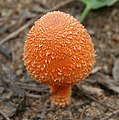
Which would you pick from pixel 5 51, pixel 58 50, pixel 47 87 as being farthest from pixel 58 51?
pixel 5 51

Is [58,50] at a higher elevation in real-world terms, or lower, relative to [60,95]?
higher

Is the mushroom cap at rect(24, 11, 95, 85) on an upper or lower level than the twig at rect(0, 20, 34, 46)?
lower

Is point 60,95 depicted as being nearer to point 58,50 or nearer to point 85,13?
point 58,50

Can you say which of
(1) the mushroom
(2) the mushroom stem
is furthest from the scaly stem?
(1) the mushroom

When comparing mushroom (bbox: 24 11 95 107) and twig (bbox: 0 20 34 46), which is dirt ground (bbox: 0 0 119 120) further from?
mushroom (bbox: 24 11 95 107)

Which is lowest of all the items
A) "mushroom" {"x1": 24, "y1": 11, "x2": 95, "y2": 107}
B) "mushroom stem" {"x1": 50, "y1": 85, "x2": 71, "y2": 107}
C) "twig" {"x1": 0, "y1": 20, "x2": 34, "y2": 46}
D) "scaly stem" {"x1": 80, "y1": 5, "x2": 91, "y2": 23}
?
"mushroom stem" {"x1": 50, "y1": 85, "x2": 71, "y2": 107}

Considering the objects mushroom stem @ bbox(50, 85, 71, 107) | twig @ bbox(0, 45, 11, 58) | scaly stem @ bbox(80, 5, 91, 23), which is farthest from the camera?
scaly stem @ bbox(80, 5, 91, 23)

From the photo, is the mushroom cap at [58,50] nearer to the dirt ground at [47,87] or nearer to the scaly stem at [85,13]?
the dirt ground at [47,87]
